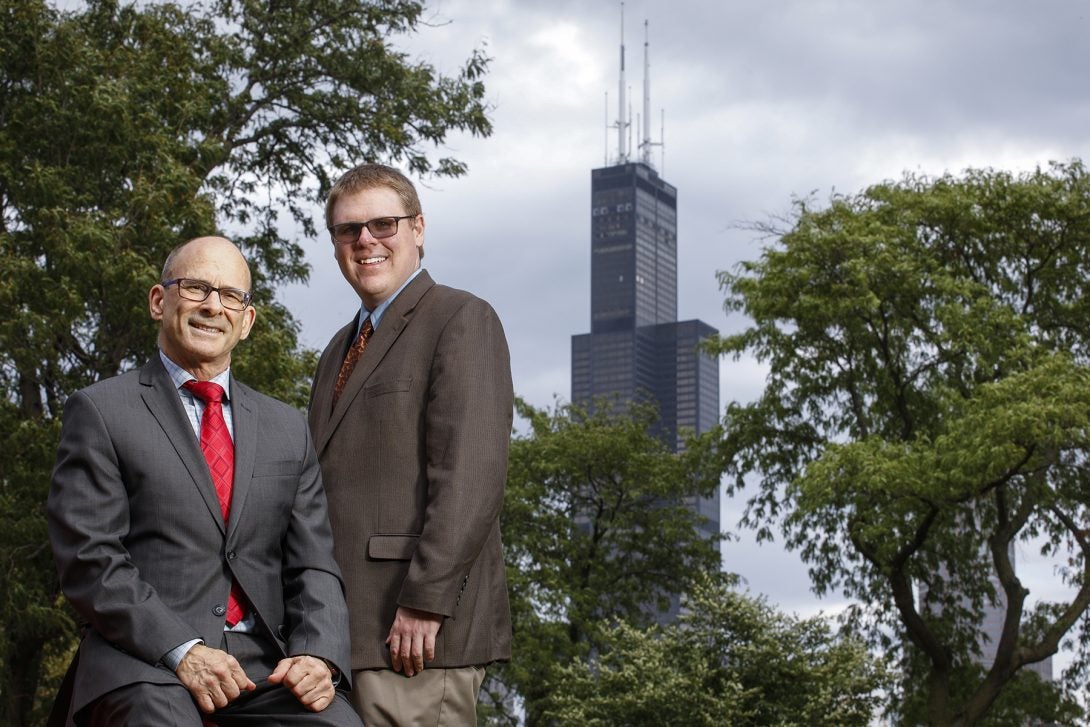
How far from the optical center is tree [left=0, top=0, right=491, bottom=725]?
55.2 ft

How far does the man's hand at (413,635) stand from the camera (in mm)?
3768

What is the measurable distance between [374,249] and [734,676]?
71.9ft

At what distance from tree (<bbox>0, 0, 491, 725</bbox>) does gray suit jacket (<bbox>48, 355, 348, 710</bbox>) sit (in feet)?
43.4

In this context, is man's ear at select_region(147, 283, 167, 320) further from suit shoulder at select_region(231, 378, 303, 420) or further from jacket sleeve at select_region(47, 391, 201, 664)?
jacket sleeve at select_region(47, 391, 201, 664)

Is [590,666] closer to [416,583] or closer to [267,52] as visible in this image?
[267,52]

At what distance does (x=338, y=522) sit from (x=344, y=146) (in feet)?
62.8

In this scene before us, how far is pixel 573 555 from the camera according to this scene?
33.9 m

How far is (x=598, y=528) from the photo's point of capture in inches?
1377

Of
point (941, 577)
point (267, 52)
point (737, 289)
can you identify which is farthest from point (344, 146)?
point (941, 577)

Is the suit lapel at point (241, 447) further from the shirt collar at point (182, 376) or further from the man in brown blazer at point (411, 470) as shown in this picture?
the man in brown blazer at point (411, 470)

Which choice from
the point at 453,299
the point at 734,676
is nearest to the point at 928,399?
the point at 734,676

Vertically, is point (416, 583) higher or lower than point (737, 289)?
lower

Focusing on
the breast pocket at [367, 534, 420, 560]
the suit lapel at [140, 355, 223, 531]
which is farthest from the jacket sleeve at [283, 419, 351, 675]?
the suit lapel at [140, 355, 223, 531]

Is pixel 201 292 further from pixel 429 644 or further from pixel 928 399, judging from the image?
pixel 928 399
